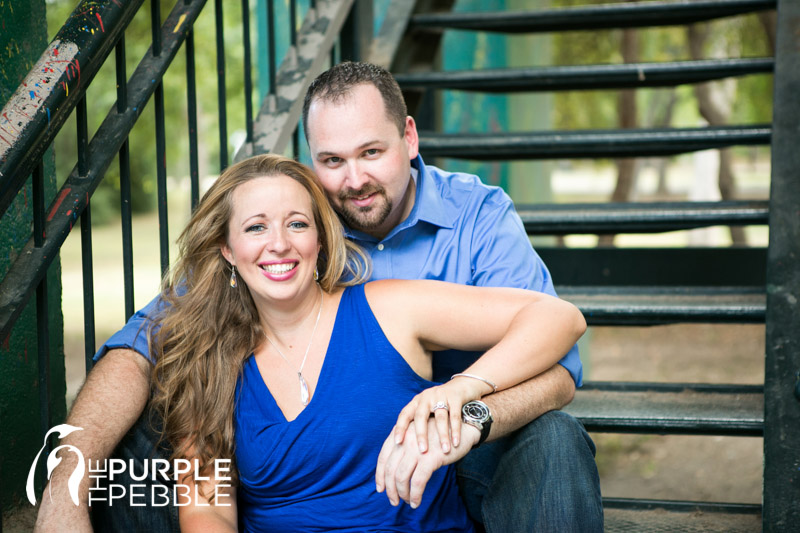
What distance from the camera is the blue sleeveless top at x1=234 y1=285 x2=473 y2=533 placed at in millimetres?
1876

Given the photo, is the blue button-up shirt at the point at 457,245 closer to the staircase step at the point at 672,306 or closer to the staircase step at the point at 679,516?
the staircase step at the point at 672,306

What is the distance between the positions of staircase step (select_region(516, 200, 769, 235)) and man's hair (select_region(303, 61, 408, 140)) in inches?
34.2

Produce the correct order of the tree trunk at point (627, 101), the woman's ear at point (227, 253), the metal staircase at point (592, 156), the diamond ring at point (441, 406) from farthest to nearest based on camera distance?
1. the tree trunk at point (627, 101)
2. the woman's ear at point (227, 253)
3. the metal staircase at point (592, 156)
4. the diamond ring at point (441, 406)

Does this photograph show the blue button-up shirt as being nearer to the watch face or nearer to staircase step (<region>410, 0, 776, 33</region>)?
the watch face

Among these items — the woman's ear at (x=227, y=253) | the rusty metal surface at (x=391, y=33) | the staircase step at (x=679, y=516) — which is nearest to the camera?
the woman's ear at (x=227, y=253)

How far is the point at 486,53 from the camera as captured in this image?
602 centimetres

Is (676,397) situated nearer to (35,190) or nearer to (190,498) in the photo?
(190,498)

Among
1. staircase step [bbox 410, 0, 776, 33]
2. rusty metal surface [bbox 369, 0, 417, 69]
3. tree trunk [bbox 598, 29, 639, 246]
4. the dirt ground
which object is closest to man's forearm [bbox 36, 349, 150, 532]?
rusty metal surface [bbox 369, 0, 417, 69]

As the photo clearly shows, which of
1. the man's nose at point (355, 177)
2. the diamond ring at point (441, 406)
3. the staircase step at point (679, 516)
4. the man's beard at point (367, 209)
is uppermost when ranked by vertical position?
the man's nose at point (355, 177)

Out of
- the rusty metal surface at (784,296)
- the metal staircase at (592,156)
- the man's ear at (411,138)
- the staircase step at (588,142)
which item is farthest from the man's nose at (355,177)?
the rusty metal surface at (784,296)

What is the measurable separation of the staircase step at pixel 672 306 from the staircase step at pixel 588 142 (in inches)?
19.4

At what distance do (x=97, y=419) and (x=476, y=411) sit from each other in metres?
0.77

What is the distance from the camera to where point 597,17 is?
3305 mm

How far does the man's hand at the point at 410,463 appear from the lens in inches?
64.6
